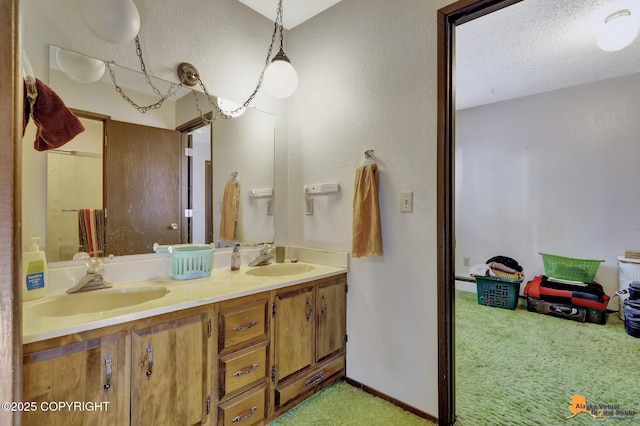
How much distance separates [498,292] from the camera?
333 centimetres

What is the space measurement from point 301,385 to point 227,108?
1.76 metres

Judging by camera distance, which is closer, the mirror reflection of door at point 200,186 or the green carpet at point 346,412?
the green carpet at point 346,412

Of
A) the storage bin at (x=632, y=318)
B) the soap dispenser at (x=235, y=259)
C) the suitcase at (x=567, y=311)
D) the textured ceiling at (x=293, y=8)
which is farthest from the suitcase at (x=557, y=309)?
the textured ceiling at (x=293, y=8)

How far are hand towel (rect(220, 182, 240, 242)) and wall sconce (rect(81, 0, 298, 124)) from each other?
1.49 feet

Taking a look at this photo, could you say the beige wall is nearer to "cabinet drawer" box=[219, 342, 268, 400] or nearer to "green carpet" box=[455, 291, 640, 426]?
"green carpet" box=[455, 291, 640, 426]

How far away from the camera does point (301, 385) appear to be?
168 cm

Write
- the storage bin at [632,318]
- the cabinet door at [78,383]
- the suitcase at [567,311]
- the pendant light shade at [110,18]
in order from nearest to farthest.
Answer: the cabinet door at [78,383], the pendant light shade at [110,18], the storage bin at [632,318], the suitcase at [567,311]

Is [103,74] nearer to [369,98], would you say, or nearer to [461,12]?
[369,98]

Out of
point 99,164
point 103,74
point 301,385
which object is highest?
point 103,74

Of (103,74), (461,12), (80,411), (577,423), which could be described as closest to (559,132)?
(461,12)

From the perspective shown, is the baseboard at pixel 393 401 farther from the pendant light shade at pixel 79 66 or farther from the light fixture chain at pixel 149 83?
the pendant light shade at pixel 79 66

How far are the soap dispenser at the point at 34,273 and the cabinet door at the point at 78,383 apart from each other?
428mm

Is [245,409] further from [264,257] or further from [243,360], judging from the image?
[264,257]

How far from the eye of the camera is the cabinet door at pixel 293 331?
158cm
